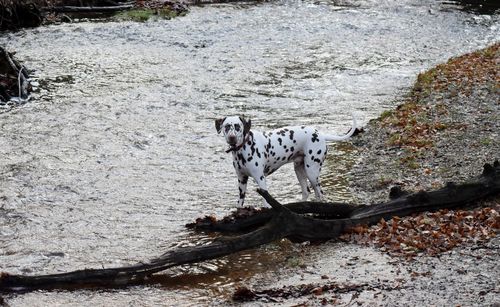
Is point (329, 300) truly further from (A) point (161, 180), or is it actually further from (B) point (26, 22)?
(B) point (26, 22)

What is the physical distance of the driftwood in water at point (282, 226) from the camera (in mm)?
9680

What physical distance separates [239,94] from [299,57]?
4.95 m

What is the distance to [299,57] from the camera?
25703 mm

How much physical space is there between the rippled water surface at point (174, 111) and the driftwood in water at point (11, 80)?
0.58 m

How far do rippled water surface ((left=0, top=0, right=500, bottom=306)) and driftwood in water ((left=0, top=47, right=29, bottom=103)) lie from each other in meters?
0.58

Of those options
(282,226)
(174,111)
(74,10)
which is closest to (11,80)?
(174,111)

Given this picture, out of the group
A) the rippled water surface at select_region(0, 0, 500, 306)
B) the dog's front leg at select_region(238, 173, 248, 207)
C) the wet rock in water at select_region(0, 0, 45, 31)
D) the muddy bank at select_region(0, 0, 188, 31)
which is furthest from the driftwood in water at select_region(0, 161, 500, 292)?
the muddy bank at select_region(0, 0, 188, 31)

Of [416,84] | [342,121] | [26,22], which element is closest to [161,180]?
[342,121]

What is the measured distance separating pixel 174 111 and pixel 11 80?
449 cm

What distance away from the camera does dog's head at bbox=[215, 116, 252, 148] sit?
11.3 meters

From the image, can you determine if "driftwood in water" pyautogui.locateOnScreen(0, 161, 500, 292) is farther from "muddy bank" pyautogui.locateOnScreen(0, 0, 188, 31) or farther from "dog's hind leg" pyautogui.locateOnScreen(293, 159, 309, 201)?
"muddy bank" pyautogui.locateOnScreen(0, 0, 188, 31)

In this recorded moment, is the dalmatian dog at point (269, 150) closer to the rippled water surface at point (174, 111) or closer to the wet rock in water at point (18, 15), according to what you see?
the rippled water surface at point (174, 111)

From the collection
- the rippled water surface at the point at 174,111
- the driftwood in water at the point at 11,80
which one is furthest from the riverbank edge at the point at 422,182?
the driftwood in water at the point at 11,80

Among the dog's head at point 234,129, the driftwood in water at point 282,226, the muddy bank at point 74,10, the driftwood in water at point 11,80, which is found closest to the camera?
the driftwood in water at point 282,226
